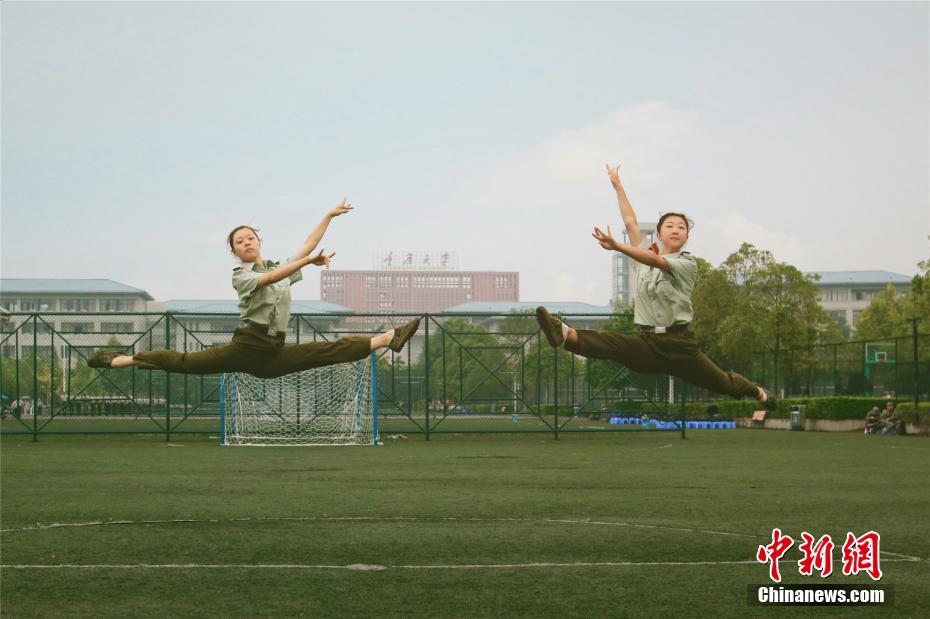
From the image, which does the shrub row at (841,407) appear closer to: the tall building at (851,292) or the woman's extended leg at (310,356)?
the woman's extended leg at (310,356)

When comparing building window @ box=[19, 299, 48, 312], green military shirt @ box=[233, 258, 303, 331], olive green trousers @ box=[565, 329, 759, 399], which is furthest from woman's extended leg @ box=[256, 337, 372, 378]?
building window @ box=[19, 299, 48, 312]

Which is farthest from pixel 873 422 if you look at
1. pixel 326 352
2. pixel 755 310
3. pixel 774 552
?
pixel 326 352

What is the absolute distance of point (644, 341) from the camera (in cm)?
973

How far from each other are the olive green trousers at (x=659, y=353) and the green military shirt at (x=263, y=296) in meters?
2.63

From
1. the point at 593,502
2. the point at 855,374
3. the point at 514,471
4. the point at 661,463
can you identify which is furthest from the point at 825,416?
the point at 593,502

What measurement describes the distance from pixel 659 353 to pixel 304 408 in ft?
99.9

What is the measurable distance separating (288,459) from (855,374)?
4099 cm

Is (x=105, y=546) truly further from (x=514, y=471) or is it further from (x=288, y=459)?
(x=288, y=459)

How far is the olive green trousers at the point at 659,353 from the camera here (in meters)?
9.43

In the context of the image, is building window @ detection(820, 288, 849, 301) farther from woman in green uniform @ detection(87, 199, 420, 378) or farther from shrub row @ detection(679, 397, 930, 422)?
woman in green uniform @ detection(87, 199, 420, 378)

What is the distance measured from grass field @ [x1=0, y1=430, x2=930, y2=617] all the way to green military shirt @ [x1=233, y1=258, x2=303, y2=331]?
275 centimetres

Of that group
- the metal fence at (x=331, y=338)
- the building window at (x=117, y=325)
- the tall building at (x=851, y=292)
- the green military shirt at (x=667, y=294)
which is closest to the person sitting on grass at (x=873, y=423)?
the metal fence at (x=331, y=338)

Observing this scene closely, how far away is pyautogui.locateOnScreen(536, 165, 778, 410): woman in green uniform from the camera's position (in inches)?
370

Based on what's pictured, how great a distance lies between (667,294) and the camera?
9859 millimetres
